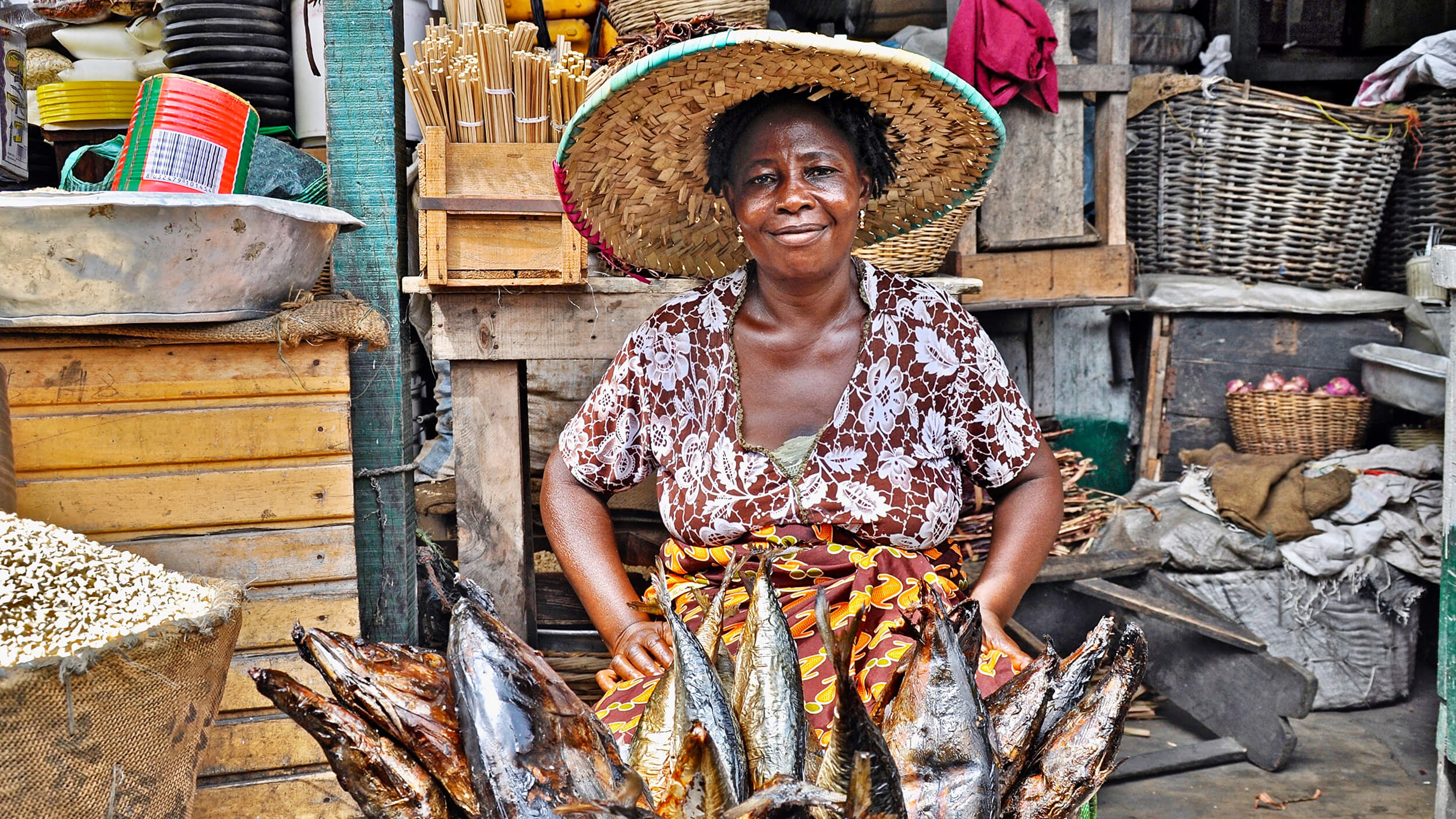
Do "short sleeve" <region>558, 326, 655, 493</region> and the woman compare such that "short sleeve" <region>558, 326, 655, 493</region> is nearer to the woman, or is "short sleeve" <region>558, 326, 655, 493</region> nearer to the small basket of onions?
the woman

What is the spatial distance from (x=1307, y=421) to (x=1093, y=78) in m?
1.82

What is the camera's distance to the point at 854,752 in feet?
3.51

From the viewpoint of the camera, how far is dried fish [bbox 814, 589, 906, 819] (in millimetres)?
1017

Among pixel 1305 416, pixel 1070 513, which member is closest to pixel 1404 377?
pixel 1305 416

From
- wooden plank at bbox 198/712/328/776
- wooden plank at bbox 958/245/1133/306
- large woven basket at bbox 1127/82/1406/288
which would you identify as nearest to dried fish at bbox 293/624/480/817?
wooden plank at bbox 198/712/328/776

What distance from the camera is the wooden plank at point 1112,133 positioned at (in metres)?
4.55

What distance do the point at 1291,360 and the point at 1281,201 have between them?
0.76 meters

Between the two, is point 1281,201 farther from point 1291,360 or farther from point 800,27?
point 800,27

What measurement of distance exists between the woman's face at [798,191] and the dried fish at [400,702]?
128cm

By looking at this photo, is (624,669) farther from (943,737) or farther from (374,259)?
(374,259)

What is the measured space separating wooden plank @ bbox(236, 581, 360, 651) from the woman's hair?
4.36ft

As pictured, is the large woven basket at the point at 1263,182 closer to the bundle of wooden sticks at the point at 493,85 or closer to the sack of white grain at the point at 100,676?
the bundle of wooden sticks at the point at 493,85

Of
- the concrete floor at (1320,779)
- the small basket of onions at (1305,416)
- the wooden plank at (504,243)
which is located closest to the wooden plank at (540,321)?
the wooden plank at (504,243)

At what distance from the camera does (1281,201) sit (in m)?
4.92
